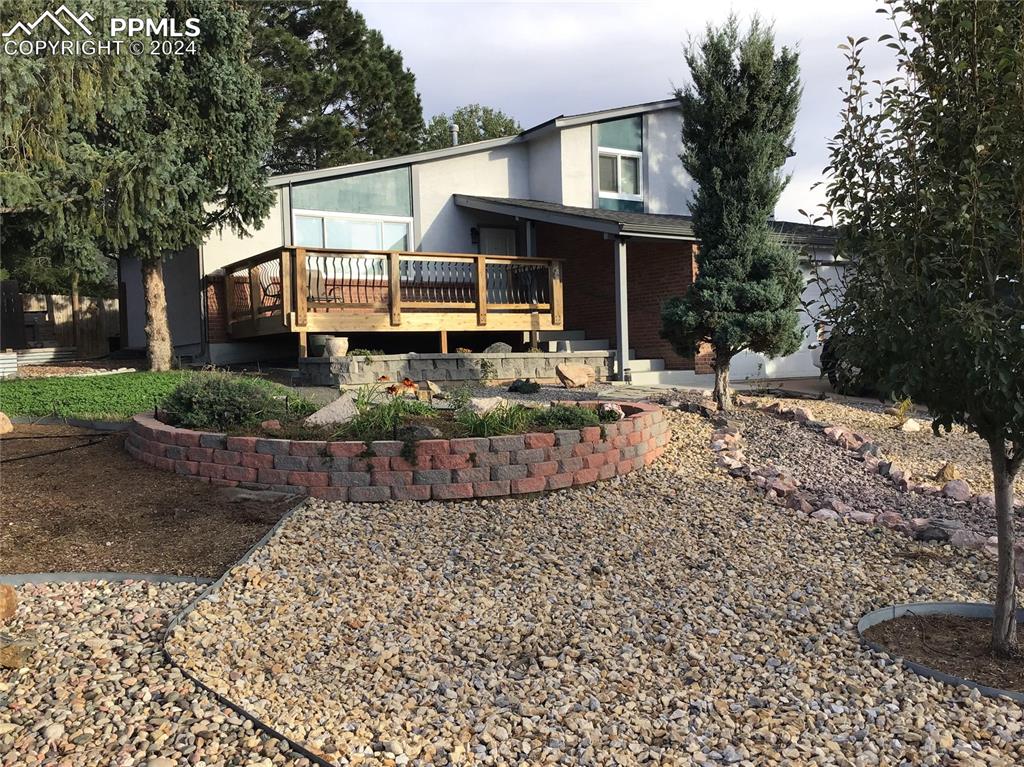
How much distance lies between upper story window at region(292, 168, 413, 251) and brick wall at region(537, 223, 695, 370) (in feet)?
9.92

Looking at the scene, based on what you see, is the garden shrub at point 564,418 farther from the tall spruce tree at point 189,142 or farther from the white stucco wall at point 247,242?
the white stucco wall at point 247,242

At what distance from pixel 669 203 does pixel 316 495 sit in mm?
12589

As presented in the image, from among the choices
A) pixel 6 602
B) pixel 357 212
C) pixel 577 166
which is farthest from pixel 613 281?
pixel 6 602

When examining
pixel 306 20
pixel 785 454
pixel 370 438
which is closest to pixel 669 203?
pixel 785 454

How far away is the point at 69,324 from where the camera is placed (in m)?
18.5

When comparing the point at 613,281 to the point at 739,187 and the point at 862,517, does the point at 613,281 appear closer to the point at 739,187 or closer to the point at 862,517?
the point at 739,187

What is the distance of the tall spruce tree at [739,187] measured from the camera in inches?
336

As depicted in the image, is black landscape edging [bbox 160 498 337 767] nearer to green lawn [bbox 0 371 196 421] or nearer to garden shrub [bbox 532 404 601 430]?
garden shrub [bbox 532 404 601 430]

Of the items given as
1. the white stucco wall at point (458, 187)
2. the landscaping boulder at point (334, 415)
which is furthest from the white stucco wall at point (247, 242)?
the landscaping boulder at point (334, 415)

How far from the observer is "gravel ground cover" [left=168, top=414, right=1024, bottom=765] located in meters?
2.64

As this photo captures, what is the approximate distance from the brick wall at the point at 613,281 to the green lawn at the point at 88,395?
7426 millimetres

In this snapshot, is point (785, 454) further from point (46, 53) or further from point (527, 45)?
point (46, 53)

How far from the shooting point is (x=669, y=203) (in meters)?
16.1

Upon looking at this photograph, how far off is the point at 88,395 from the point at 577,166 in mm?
9624
